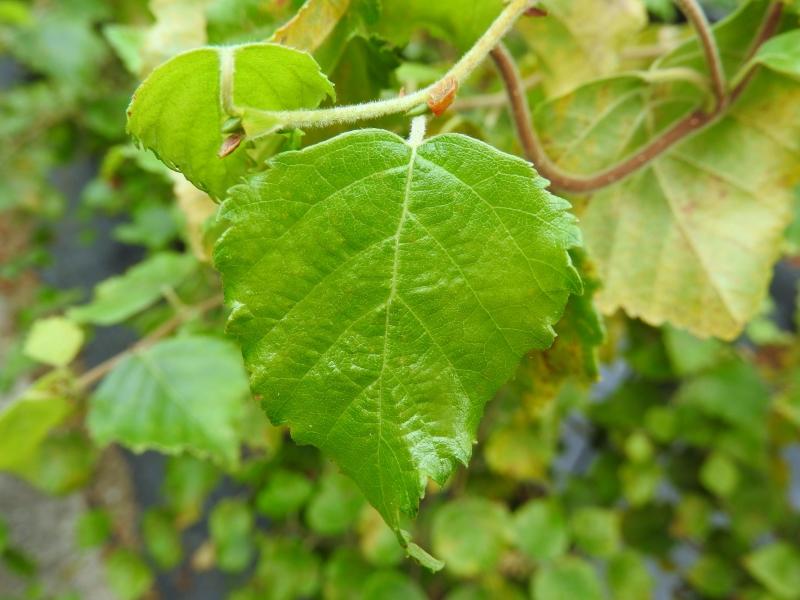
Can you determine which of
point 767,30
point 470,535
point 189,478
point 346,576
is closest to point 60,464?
point 189,478

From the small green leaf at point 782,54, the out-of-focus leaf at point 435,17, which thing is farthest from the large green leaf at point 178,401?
the small green leaf at point 782,54

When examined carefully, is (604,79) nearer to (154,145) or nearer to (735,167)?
(735,167)

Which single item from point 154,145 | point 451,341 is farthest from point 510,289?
point 154,145

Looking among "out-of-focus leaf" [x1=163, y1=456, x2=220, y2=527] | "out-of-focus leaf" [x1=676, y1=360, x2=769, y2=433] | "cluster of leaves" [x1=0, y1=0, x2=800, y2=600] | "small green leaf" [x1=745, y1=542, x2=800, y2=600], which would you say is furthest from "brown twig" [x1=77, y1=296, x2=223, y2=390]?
"small green leaf" [x1=745, y1=542, x2=800, y2=600]

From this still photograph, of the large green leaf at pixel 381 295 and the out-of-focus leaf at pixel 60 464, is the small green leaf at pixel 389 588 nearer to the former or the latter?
the out-of-focus leaf at pixel 60 464

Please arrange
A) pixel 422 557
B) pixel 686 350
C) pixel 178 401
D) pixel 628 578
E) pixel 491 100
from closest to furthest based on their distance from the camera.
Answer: pixel 422 557, pixel 491 100, pixel 178 401, pixel 686 350, pixel 628 578

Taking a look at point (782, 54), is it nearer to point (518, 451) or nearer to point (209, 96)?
point (209, 96)
